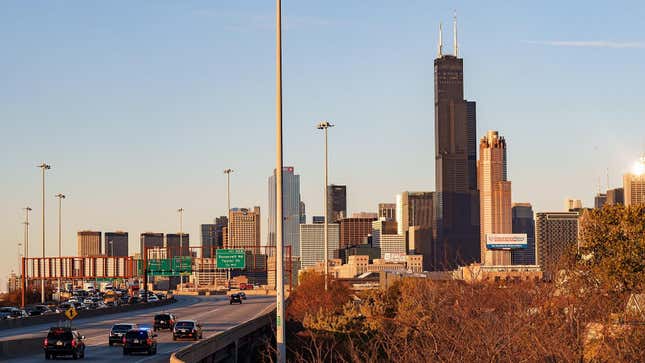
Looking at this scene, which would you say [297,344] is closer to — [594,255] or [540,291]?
[594,255]

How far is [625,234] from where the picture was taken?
7362 cm

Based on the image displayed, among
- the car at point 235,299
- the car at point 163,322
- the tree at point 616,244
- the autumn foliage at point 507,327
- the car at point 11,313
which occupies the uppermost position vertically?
the tree at point 616,244

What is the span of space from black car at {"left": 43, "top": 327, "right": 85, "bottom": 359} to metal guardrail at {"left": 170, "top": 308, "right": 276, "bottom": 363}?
5.98m

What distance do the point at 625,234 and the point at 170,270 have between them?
86.5 meters

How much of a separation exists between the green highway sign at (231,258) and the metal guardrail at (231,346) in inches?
2089

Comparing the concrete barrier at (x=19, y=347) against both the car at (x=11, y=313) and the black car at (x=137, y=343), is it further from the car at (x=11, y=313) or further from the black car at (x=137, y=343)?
the car at (x=11, y=313)

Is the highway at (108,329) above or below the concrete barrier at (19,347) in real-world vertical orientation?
below

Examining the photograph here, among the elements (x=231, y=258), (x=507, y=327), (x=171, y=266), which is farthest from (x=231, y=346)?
(x=171, y=266)

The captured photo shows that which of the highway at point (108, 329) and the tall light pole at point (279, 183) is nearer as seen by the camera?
the tall light pole at point (279, 183)

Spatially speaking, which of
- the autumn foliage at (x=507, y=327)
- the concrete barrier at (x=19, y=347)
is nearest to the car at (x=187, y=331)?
the autumn foliage at (x=507, y=327)

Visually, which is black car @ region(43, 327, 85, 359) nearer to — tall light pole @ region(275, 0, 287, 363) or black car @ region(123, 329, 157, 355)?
black car @ region(123, 329, 157, 355)

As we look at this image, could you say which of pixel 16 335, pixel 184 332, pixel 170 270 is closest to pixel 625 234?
pixel 184 332

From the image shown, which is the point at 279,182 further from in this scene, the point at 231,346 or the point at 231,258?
the point at 231,258

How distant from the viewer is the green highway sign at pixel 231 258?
145m
